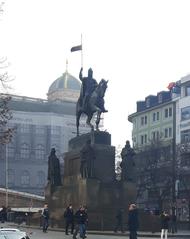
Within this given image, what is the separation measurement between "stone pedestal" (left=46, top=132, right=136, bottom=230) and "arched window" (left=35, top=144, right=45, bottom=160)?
101 metres

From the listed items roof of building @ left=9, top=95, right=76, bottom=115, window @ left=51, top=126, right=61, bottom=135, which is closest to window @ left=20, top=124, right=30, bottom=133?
roof of building @ left=9, top=95, right=76, bottom=115

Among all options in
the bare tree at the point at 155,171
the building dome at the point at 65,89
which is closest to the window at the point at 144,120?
the bare tree at the point at 155,171

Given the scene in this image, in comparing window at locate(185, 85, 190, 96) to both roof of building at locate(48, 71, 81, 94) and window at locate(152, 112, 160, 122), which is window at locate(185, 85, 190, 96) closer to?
window at locate(152, 112, 160, 122)

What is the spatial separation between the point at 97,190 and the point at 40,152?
10660 cm

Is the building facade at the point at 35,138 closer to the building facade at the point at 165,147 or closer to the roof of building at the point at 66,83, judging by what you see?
the roof of building at the point at 66,83

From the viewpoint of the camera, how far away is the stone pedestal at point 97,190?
3816 cm

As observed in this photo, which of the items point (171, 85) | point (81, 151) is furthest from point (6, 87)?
point (171, 85)

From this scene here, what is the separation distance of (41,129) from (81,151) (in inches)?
4050

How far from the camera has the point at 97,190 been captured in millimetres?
38219

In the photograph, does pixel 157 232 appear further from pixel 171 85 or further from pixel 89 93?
pixel 171 85

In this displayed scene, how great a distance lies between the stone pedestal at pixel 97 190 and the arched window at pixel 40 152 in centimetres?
10093

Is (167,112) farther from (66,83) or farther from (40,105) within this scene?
(66,83)

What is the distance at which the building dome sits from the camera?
15627 centimetres

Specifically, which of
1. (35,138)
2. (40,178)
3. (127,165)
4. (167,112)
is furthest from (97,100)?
(40,178)
